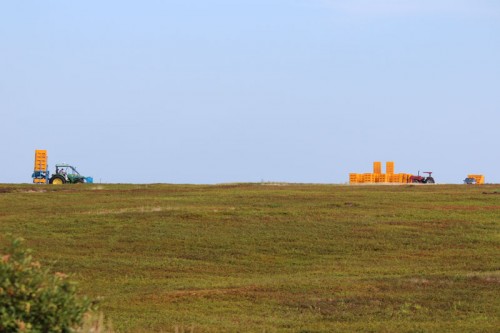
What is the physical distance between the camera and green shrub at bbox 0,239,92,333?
9.99 meters

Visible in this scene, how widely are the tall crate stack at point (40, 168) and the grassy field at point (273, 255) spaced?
69.0 ft

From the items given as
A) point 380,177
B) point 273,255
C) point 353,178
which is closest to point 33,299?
point 273,255

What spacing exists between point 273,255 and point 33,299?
28.4m

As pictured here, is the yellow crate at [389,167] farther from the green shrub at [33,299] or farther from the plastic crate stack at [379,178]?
the green shrub at [33,299]

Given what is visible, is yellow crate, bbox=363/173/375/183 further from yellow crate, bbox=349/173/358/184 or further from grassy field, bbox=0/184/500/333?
grassy field, bbox=0/184/500/333

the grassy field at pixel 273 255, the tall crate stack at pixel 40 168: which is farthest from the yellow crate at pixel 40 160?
the grassy field at pixel 273 255

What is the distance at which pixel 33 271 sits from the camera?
407 inches

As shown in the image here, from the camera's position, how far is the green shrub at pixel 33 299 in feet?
32.8

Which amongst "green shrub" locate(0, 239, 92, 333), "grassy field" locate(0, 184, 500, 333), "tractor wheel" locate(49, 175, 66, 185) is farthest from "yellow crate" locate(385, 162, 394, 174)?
"green shrub" locate(0, 239, 92, 333)

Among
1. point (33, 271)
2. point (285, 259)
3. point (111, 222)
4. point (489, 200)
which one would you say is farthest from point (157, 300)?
point (489, 200)

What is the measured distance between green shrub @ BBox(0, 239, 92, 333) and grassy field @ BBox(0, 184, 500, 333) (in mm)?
2638

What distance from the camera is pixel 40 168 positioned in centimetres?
8762

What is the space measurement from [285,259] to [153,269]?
236 inches

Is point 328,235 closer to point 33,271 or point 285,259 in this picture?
point 285,259
